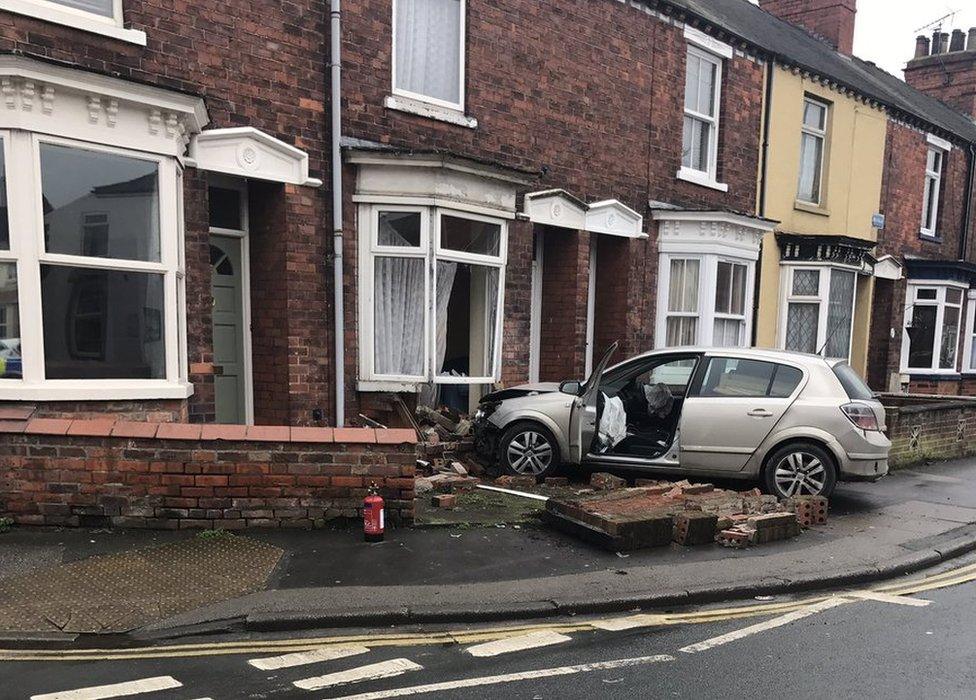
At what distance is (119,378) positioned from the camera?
6.16 metres

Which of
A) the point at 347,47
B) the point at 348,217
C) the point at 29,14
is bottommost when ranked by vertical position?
the point at 348,217

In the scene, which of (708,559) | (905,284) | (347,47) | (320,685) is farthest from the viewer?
(905,284)

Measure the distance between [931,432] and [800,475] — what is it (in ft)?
15.9

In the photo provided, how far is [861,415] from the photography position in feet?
22.8

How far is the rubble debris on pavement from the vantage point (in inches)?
223

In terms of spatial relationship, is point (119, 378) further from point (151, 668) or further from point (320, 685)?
point (320, 685)

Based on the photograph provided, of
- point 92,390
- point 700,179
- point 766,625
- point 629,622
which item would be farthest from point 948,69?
point 92,390

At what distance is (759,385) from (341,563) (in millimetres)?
4673

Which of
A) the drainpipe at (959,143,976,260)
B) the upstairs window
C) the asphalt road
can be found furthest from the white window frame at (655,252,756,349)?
the drainpipe at (959,143,976,260)

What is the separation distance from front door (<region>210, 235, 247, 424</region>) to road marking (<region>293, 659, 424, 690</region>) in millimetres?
4984

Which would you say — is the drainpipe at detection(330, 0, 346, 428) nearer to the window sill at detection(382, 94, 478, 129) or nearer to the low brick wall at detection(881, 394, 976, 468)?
the window sill at detection(382, 94, 478, 129)

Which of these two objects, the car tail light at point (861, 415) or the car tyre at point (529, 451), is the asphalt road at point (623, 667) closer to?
the car tail light at point (861, 415)

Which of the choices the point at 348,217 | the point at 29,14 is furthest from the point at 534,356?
the point at 29,14

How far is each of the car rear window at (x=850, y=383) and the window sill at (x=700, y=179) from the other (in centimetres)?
523
